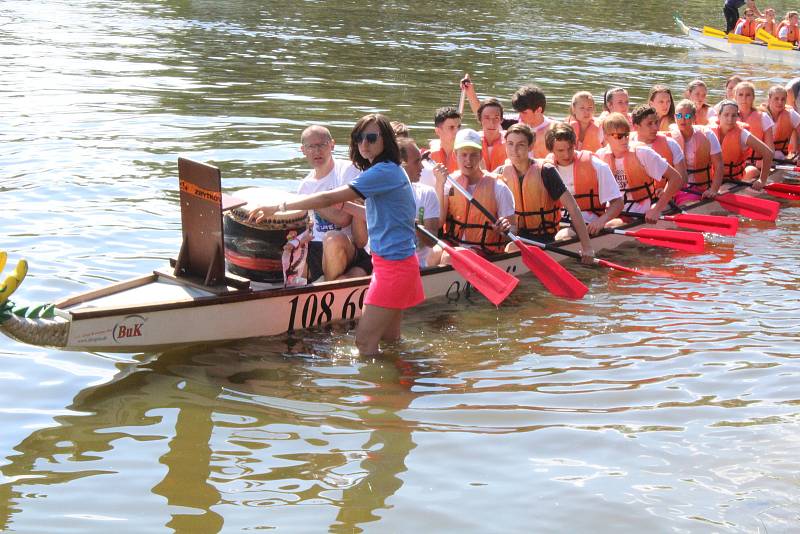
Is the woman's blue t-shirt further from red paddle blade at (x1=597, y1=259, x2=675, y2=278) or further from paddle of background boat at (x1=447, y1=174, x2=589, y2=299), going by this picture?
red paddle blade at (x1=597, y1=259, x2=675, y2=278)

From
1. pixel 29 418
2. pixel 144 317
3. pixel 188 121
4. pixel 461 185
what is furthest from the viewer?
pixel 188 121

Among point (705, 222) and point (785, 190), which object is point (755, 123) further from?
point (705, 222)

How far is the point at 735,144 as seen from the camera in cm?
1291

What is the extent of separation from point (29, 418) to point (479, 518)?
2.87 m

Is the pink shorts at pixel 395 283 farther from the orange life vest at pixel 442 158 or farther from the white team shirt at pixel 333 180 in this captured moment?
the orange life vest at pixel 442 158

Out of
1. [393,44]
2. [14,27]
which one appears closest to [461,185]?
[393,44]

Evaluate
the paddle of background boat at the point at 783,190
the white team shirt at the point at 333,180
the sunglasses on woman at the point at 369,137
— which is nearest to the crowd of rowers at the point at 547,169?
the white team shirt at the point at 333,180

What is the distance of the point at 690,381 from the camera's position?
7055 millimetres

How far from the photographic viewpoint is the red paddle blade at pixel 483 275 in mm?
8008

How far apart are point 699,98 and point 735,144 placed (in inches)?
41.2

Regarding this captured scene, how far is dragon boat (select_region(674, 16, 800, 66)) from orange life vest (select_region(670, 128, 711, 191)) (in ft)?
50.8

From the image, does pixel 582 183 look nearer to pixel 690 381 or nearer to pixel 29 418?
pixel 690 381

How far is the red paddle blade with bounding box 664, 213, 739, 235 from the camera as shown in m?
10.7

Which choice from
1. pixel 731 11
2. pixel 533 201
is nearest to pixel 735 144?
pixel 533 201
